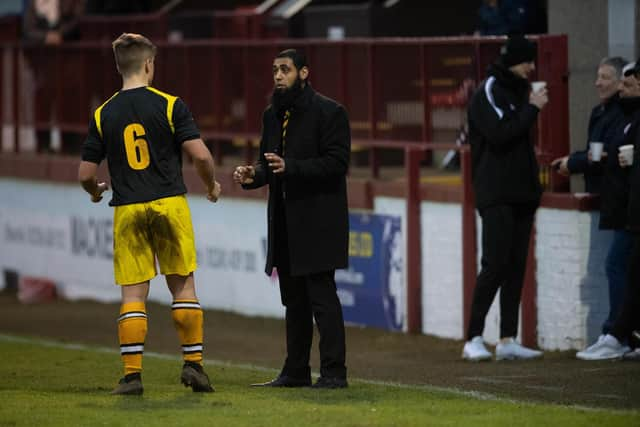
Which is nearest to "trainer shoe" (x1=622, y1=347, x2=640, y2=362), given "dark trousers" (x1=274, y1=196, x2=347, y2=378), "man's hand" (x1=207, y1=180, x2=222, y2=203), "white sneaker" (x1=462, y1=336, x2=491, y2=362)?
"white sneaker" (x1=462, y1=336, x2=491, y2=362)

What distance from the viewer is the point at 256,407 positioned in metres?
8.37

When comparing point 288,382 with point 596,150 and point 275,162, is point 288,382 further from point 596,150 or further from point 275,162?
point 596,150

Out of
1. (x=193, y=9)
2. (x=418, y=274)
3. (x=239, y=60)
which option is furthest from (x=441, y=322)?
(x=193, y=9)

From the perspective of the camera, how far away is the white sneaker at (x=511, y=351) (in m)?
11.3

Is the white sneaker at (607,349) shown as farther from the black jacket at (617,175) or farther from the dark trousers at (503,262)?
the black jacket at (617,175)

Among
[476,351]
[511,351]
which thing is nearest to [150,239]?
[476,351]

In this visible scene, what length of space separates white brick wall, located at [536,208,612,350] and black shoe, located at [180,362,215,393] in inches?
157

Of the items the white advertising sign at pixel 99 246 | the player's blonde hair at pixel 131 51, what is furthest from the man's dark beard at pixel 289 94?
the white advertising sign at pixel 99 246

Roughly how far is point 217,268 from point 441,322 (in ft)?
12.4

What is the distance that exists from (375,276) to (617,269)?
342 cm

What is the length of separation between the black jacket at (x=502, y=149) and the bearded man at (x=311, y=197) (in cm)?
207

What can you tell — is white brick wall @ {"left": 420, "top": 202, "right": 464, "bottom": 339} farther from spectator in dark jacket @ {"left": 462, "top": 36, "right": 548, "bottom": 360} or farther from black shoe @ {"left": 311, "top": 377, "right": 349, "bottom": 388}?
black shoe @ {"left": 311, "top": 377, "right": 349, "bottom": 388}

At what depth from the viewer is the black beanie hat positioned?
36.2ft

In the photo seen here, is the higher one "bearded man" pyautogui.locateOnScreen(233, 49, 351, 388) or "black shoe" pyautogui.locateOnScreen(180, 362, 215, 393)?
"bearded man" pyautogui.locateOnScreen(233, 49, 351, 388)
